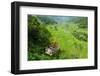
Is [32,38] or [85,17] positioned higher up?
[85,17]

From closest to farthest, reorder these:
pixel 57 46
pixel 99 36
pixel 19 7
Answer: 1. pixel 19 7
2. pixel 57 46
3. pixel 99 36

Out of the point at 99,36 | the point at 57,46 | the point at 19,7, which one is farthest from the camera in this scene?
the point at 99,36

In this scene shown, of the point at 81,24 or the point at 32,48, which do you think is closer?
the point at 32,48

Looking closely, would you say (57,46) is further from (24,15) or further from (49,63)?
(24,15)

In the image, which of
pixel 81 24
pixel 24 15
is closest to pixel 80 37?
pixel 81 24

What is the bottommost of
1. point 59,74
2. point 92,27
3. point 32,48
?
point 59,74
